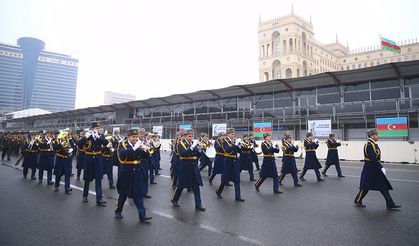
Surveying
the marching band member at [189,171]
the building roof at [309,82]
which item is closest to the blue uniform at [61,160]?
the marching band member at [189,171]

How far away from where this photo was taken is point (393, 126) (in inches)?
646

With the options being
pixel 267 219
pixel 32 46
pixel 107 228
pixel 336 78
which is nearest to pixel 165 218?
pixel 107 228

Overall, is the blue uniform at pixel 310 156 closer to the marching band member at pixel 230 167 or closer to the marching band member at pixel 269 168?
the marching band member at pixel 269 168

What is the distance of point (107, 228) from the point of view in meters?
4.54

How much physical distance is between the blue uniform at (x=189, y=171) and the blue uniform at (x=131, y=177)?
105cm

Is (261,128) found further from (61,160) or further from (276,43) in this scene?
(276,43)

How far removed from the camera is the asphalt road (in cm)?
403

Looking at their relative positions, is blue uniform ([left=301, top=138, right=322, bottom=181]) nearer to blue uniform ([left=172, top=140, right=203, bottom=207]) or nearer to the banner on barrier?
blue uniform ([left=172, top=140, right=203, bottom=207])

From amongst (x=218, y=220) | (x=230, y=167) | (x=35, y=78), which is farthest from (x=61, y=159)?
(x=35, y=78)

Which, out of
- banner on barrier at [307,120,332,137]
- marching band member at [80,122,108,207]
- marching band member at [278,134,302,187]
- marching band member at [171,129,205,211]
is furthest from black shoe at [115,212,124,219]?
banner on barrier at [307,120,332,137]

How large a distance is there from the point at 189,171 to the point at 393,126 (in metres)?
16.1

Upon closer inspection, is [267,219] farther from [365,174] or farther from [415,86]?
[415,86]

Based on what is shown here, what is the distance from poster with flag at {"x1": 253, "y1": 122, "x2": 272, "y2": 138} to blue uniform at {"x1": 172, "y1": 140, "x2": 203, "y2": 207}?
52.4ft

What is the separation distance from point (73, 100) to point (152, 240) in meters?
189
